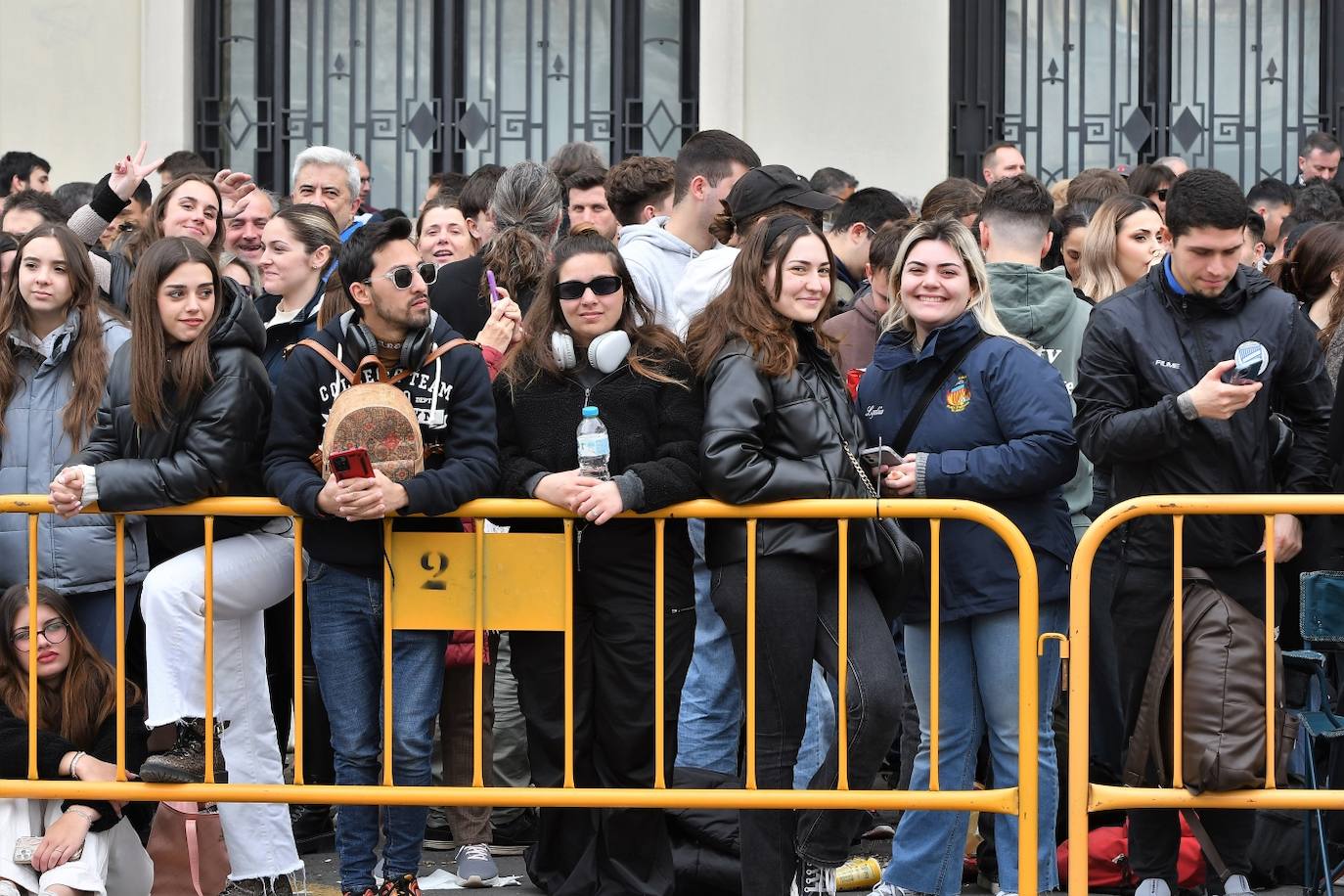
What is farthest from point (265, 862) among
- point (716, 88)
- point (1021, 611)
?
point (716, 88)

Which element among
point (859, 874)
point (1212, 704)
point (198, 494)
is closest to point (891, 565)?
point (1212, 704)

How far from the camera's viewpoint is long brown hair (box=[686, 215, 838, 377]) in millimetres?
5742

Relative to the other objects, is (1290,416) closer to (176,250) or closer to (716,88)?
(176,250)

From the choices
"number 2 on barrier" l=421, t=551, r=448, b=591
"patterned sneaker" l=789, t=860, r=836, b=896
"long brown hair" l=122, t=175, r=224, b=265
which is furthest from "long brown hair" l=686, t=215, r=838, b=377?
"long brown hair" l=122, t=175, r=224, b=265

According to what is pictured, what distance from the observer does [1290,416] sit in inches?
247

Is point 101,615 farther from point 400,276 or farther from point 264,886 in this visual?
point 400,276

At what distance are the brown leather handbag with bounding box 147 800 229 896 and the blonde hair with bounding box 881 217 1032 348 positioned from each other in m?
2.87

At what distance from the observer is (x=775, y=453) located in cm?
573

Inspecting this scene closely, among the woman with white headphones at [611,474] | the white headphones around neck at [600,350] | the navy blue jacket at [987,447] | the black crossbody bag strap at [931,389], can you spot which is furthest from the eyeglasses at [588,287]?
the black crossbody bag strap at [931,389]

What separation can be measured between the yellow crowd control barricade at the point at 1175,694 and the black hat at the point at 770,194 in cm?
168

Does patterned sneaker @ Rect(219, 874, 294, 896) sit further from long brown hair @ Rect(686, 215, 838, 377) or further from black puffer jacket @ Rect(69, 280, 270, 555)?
long brown hair @ Rect(686, 215, 838, 377)

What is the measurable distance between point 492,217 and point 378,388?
6.73 feet

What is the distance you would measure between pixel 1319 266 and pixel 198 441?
4.38 meters

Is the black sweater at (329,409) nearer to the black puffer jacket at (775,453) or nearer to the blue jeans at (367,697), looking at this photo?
the blue jeans at (367,697)
